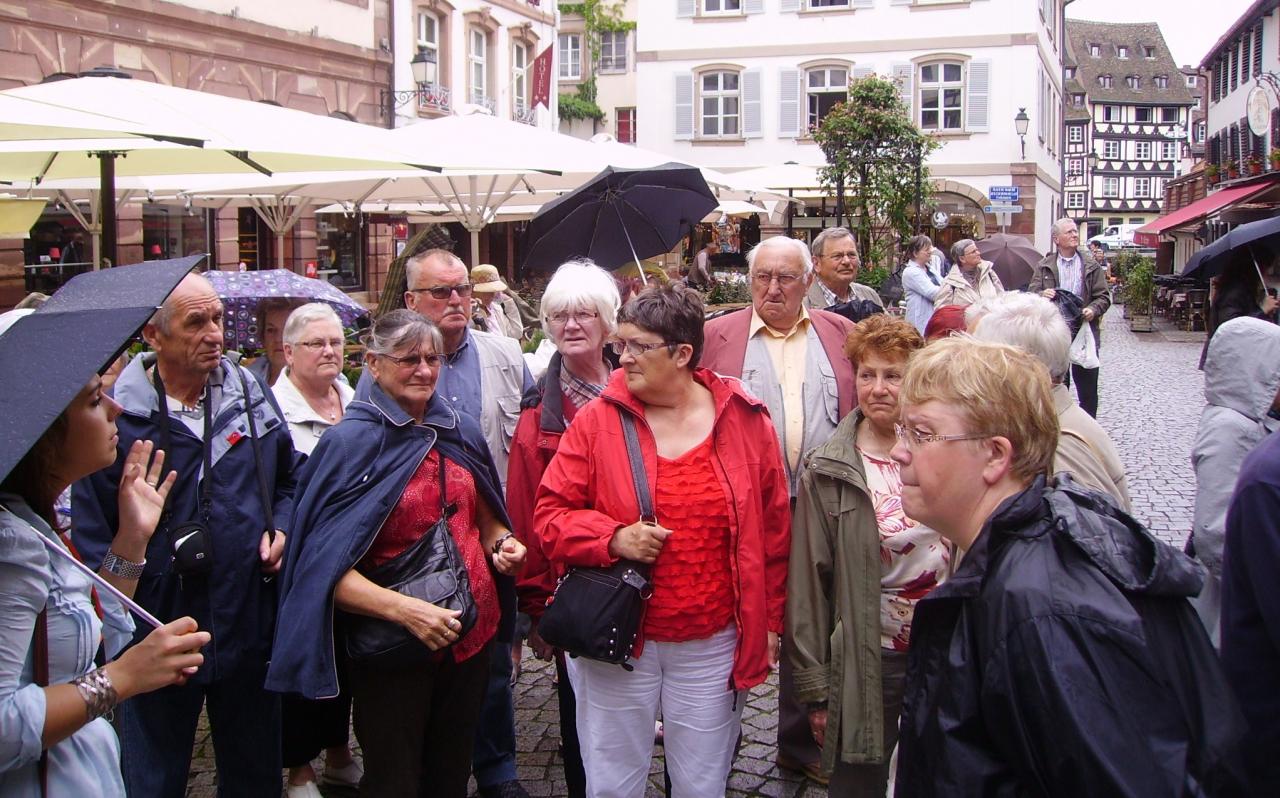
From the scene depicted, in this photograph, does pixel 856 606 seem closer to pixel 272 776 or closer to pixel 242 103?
pixel 272 776

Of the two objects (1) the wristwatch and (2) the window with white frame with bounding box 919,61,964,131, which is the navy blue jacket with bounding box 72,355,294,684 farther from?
(2) the window with white frame with bounding box 919,61,964,131

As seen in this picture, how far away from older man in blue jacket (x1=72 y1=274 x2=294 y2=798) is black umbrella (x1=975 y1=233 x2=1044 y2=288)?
34.3 feet

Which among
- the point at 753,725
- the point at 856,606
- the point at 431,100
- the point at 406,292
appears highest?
the point at 431,100

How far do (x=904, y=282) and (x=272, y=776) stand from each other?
8323mm

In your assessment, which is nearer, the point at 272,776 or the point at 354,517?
the point at 354,517

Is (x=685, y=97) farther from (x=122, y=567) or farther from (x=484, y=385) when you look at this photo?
(x=122, y=567)

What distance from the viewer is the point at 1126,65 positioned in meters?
91.2

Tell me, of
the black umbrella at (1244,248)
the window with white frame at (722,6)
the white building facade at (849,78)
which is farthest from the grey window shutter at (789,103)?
the black umbrella at (1244,248)

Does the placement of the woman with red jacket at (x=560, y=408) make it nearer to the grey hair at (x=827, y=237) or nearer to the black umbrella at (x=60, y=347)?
the black umbrella at (x=60, y=347)

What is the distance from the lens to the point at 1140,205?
9600 centimetres

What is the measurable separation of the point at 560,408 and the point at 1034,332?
1.60 metres

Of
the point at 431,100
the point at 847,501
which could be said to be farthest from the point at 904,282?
the point at 431,100

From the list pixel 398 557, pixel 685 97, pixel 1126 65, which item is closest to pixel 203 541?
pixel 398 557

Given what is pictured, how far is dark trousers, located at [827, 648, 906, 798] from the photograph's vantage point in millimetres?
3357
